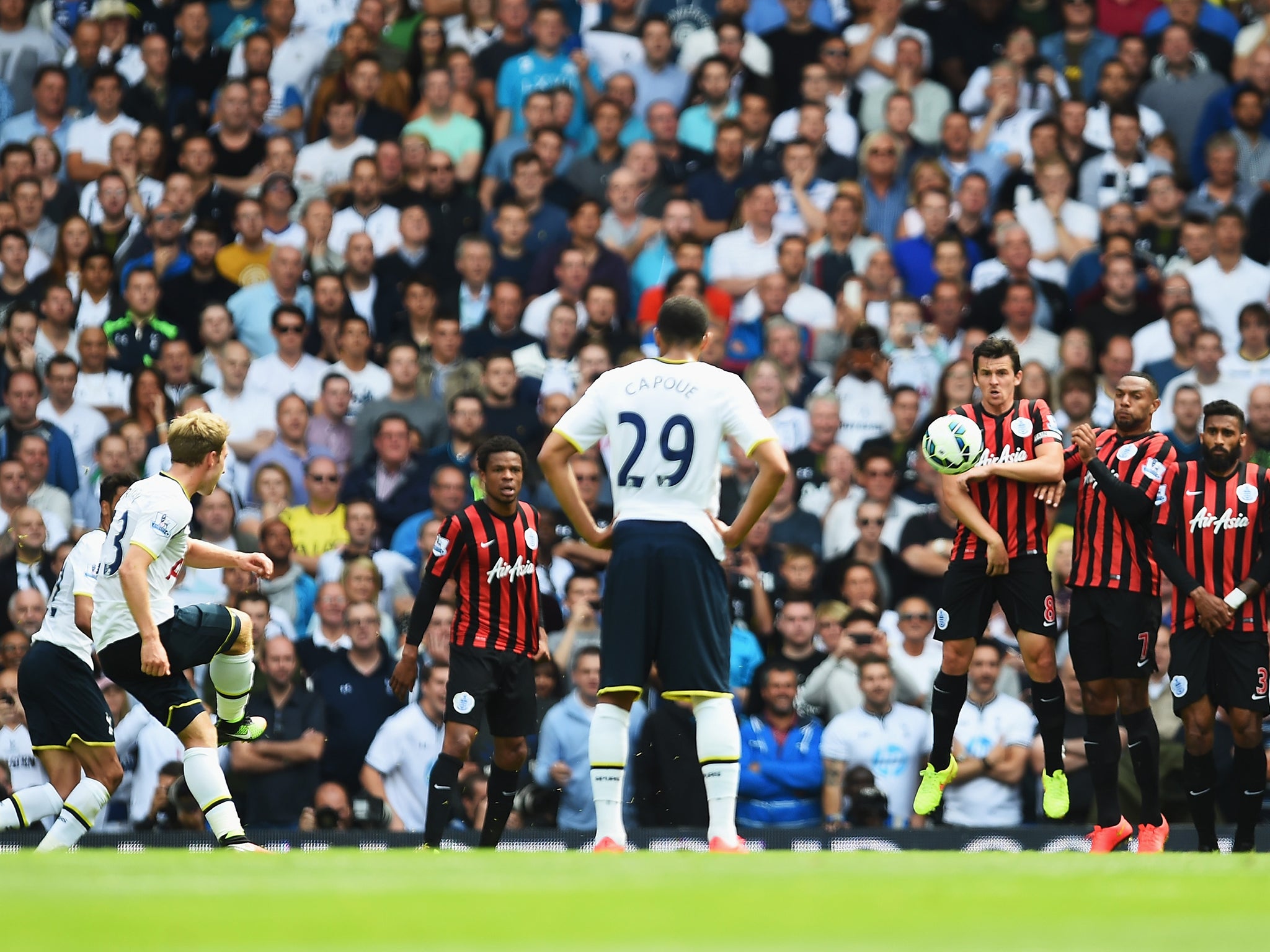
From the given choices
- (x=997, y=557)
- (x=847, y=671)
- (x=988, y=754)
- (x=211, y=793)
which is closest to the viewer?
(x=211, y=793)

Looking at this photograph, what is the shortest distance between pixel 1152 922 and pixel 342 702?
8.48 meters

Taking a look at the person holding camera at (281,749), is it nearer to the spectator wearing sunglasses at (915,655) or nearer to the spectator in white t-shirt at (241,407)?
the spectator in white t-shirt at (241,407)

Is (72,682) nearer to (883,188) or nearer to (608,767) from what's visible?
(608,767)

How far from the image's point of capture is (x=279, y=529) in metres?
13.6

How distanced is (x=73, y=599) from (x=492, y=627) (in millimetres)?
2396

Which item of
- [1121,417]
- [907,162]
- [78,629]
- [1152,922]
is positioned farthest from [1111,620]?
[907,162]

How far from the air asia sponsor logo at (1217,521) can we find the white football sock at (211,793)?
5.65 m

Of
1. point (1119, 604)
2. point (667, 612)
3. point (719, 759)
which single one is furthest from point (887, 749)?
point (667, 612)

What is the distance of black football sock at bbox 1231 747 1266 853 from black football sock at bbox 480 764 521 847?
428cm

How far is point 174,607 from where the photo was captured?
934cm

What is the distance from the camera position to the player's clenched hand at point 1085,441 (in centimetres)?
1009

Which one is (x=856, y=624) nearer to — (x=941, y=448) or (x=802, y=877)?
(x=941, y=448)

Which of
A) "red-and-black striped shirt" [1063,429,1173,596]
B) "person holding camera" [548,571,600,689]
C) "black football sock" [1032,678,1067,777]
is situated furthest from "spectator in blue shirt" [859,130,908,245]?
"black football sock" [1032,678,1067,777]

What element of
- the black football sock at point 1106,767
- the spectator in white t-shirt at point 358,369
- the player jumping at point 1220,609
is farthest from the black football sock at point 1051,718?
the spectator in white t-shirt at point 358,369
